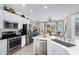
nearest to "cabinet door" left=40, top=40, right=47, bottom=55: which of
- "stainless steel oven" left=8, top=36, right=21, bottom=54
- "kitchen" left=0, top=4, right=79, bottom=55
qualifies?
"kitchen" left=0, top=4, right=79, bottom=55

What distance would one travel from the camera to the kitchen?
215 centimetres

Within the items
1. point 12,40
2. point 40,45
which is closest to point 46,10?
point 40,45

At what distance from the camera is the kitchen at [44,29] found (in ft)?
7.05

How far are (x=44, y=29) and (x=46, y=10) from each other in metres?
0.41

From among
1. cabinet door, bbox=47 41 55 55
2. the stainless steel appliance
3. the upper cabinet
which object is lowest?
cabinet door, bbox=47 41 55 55

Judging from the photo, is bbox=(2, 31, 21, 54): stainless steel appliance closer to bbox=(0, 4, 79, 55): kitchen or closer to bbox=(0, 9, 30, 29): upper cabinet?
bbox=(0, 4, 79, 55): kitchen

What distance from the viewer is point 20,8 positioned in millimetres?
2217

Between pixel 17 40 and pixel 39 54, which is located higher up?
pixel 17 40

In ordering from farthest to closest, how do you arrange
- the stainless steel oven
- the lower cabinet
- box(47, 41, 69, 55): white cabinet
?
the stainless steel oven, the lower cabinet, box(47, 41, 69, 55): white cabinet

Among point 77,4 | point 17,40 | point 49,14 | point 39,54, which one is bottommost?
point 39,54

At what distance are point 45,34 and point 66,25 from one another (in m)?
0.49

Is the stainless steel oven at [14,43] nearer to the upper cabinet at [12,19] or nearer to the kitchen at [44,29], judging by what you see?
the kitchen at [44,29]

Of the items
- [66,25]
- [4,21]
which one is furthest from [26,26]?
[66,25]

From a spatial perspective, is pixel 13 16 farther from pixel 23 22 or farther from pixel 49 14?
pixel 49 14
